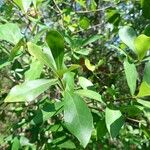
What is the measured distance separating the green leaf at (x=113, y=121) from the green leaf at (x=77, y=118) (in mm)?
91

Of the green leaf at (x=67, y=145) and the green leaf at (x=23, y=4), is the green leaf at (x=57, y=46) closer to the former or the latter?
the green leaf at (x=23, y=4)

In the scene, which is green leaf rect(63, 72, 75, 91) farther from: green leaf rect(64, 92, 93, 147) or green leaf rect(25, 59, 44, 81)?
green leaf rect(25, 59, 44, 81)

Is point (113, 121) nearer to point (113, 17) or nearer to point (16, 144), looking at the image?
point (16, 144)

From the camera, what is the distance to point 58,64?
77 cm

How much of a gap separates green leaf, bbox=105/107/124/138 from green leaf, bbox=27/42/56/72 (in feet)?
0.57

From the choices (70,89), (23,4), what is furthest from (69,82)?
(23,4)

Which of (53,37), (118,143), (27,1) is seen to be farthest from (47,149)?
(118,143)

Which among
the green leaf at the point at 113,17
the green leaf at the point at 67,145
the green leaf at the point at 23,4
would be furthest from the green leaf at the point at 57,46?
the green leaf at the point at 113,17

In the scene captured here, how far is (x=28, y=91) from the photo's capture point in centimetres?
75

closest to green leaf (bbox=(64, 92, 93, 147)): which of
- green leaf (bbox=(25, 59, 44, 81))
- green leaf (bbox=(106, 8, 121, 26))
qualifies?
green leaf (bbox=(25, 59, 44, 81))

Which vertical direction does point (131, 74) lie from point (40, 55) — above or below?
below

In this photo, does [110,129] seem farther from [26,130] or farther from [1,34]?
[26,130]

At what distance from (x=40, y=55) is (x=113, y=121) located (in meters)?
0.22

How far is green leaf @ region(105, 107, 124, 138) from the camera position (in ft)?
2.73
